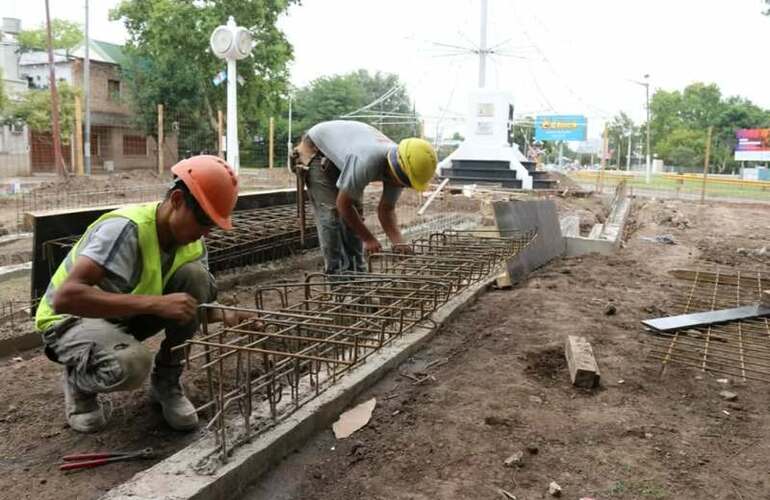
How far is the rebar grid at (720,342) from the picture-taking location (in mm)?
3617

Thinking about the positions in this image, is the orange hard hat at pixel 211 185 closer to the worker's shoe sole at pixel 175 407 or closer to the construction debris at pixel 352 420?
the worker's shoe sole at pixel 175 407

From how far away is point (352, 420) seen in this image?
284 cm

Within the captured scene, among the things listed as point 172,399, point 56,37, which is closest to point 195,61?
point 56,37

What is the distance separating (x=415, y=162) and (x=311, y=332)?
49.1 inches

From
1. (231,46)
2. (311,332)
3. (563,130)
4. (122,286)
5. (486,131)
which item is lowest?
(311,332)

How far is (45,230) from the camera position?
13.8 ft

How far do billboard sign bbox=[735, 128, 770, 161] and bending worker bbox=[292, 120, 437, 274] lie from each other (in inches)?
2255

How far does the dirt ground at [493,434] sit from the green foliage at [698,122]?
61729 mm

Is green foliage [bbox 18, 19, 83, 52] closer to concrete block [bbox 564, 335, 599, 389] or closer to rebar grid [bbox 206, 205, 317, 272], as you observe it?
rebar grid [bbox 206, 205, 317, 272]

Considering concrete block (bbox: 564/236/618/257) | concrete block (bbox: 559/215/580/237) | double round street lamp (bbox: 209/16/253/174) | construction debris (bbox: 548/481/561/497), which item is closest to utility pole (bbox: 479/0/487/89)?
double round street lamp (bbox: 209/16/253/174)

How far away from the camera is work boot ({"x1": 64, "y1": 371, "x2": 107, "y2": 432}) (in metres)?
2.65

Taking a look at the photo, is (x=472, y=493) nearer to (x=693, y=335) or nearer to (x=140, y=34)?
(x=693, y=335)

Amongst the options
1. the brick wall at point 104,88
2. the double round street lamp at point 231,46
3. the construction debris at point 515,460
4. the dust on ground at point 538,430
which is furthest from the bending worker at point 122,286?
the brick wall at point 104,88

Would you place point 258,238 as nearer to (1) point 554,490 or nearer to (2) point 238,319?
(2) point 238,319
